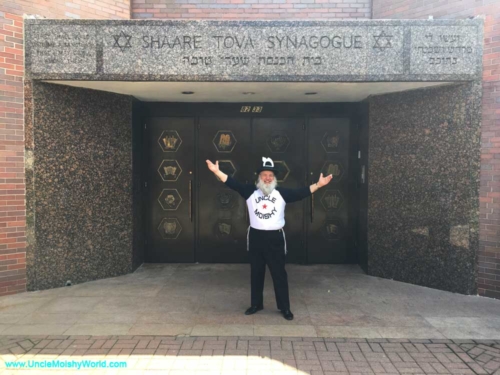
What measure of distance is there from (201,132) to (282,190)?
2.49 m

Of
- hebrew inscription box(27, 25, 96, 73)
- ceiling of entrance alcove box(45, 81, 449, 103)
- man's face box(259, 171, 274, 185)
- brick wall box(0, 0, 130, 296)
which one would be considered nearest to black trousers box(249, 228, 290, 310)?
man's face box(259, 171, 274, 185)

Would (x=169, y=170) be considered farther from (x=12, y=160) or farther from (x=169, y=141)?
(x=12, y=160)

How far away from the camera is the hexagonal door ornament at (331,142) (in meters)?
6.27

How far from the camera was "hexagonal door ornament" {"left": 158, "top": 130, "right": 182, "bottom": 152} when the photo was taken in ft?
20.7

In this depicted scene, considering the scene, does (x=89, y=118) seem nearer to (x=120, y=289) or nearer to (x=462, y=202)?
(x=120, y=289)

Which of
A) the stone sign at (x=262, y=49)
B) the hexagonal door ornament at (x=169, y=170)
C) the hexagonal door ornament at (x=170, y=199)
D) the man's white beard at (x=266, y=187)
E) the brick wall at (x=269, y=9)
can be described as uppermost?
the brick wall at (x=269, y=9)

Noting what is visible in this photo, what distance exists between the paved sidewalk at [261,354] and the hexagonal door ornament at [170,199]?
2909 millimetres

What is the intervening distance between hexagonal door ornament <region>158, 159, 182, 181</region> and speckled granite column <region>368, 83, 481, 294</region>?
10.1 feet

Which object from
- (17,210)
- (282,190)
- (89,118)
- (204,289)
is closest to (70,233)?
(17,210)

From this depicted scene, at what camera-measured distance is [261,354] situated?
3.38 m

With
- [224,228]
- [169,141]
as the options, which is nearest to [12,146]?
[169,141]

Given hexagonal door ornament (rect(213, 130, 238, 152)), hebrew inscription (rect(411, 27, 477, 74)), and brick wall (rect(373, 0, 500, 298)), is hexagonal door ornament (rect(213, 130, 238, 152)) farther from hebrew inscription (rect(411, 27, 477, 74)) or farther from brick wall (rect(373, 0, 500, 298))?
brick wall (rect(373, 0, 500, 298))

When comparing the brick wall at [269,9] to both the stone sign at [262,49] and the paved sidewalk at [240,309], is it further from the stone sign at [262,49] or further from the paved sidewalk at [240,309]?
the paved sidewalk at [240,309]

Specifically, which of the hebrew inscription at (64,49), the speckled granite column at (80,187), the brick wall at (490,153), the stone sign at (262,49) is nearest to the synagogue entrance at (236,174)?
the speckled granite column at (80,187)
